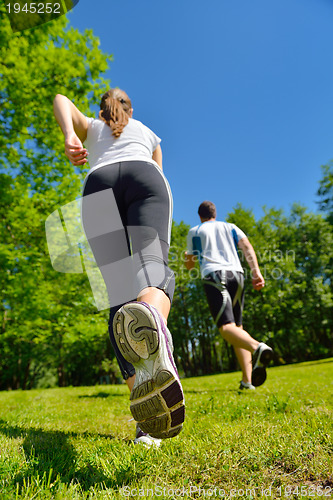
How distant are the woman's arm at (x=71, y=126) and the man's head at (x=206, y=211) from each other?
311 centimetres

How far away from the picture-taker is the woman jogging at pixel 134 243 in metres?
1.30

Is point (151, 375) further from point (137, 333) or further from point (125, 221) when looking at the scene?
point (125, 221)

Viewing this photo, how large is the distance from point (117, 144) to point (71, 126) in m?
0.30

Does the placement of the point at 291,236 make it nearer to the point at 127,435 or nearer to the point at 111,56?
the point at 111,56

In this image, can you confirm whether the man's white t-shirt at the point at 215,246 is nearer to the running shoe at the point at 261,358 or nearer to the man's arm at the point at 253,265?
the man's arm at the point at 253,265

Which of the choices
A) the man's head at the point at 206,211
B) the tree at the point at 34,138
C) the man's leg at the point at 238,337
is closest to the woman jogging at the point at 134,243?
the man's leg at the point at 238,337

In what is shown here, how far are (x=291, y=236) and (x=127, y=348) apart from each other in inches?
1333

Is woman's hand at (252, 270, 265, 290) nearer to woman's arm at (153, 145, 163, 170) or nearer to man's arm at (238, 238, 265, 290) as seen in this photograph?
man's arm at (238, 238, 265, 290)

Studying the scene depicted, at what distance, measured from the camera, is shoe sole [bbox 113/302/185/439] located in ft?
4.16

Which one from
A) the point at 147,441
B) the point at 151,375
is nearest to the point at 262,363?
the point at 147,441

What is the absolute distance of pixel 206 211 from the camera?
522 centimetres

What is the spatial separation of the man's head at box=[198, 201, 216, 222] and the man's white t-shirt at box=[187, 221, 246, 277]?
0.22m

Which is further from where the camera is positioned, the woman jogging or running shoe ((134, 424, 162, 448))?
running shoe ((134, 424, 162, 448))

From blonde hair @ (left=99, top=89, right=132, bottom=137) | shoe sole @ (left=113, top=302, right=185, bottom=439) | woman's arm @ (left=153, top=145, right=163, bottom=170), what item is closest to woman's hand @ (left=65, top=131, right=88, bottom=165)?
blonde hair @ (left=99, top=89, right=132, bottom=137)
